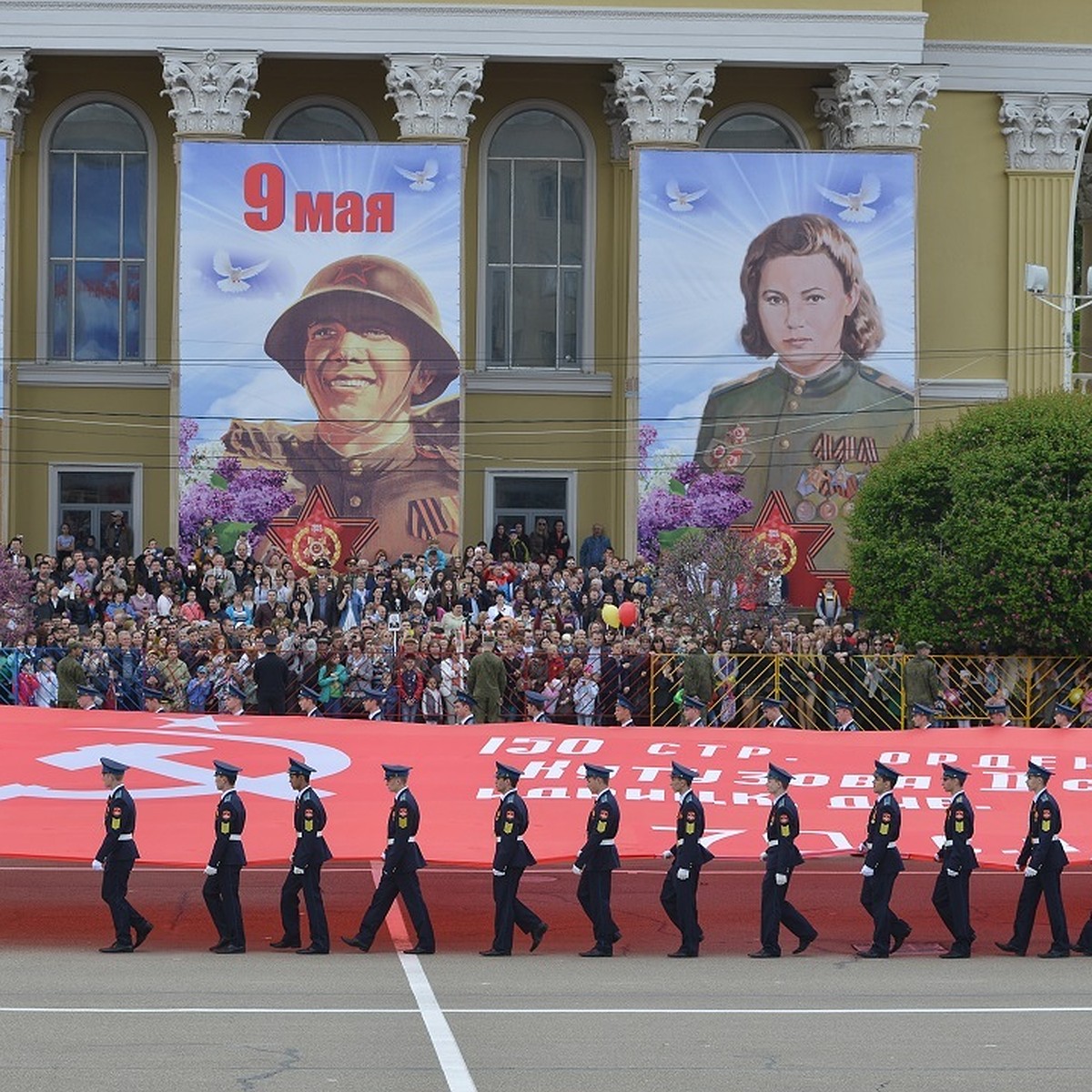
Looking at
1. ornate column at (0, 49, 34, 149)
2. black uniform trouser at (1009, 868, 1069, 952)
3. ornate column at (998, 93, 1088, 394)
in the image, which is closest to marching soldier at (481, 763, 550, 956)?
black uniform trouser at (1009, 868, 1069, 952)

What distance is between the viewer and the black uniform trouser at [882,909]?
20016 mm

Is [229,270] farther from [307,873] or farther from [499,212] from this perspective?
[307,873]

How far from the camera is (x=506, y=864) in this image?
19891 millimetres

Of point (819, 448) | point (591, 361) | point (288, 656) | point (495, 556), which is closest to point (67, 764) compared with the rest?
point (288, 656)

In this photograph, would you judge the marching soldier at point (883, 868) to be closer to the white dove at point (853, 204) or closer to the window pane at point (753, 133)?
the white dove at point (853, 204)

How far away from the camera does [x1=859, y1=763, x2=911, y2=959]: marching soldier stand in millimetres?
20047

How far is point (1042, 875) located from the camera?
65.8ft

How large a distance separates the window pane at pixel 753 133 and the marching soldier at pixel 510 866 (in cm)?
2622

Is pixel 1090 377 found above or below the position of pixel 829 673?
above

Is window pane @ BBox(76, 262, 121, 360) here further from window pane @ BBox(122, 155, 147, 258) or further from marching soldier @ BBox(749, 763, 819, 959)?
marching soldier @ BBox(749, 763, 819, 959)

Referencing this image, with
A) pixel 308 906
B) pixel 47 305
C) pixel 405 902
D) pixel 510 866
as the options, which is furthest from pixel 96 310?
pixel 510 866

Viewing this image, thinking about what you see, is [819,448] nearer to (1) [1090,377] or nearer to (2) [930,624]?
(1) [1090,377]

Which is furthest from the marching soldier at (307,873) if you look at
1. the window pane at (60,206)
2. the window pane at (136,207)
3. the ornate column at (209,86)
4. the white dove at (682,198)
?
the window pane at (60,206)

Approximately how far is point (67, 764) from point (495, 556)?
18108 millimetres
